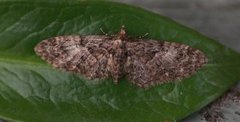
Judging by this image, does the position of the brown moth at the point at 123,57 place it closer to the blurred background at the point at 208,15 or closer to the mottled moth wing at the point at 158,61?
the mottled moth wing at the point at 158,61

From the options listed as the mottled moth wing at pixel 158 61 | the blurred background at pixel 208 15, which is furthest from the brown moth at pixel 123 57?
the blurred background at pixel 208 15

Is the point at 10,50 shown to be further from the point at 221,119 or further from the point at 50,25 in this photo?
the point at 221,119

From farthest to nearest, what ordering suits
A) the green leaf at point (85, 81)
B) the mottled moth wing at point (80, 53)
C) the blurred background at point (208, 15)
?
the blurred background at point (208, 15), the mottled moth wing at point (80, 53), the green leaf at point (85, 81)

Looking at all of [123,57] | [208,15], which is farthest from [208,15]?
[123,57]

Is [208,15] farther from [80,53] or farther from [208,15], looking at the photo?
[80,53]

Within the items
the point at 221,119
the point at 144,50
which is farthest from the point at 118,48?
the point at 221,119

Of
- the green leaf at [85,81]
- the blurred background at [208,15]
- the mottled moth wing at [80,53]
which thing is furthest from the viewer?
the blurred background at [208,15]

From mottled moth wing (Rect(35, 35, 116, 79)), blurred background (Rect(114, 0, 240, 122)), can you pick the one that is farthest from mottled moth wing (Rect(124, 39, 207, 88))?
blurred background (Rect(114, 0, 240, 122))

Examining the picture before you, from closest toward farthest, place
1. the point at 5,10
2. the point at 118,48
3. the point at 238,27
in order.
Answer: the point at 5,10, the point at 118,48, the point at 238,27
